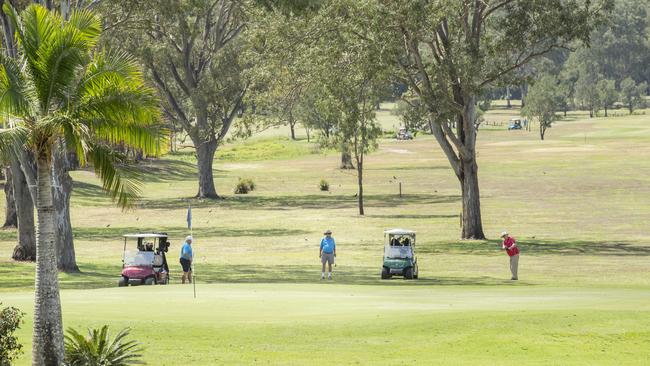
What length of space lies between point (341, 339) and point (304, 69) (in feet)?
106

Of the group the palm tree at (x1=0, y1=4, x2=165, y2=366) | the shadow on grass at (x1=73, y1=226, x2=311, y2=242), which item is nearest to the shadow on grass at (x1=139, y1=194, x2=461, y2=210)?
the shadow on grass at (x1=73, y1=226, x2=311, y2=242)

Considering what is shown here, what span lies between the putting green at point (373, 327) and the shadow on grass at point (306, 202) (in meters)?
48.0

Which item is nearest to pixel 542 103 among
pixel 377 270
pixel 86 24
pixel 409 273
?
pixel 377 270

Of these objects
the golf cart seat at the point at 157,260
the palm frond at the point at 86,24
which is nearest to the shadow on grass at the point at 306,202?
the golf cart seat at the point at 157,260

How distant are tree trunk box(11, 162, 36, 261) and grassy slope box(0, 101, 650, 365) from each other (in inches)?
90.2

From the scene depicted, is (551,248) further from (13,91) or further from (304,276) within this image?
(13,91)

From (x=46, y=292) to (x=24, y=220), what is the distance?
91.9 ft

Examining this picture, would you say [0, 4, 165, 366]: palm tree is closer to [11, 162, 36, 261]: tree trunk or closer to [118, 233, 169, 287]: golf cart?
[118, 233, 169, 287]: golf cart

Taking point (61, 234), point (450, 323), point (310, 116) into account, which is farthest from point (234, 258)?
point (310, 116)

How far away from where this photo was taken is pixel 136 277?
107 feet

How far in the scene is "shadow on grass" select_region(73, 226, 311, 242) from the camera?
5659 cm

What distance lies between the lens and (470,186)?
5288 centimetres

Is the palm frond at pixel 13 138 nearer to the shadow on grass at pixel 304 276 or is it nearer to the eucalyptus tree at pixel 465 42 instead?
the shadow on grass at pixel 304 276

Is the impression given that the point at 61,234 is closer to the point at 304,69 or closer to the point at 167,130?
the point at 304,69
